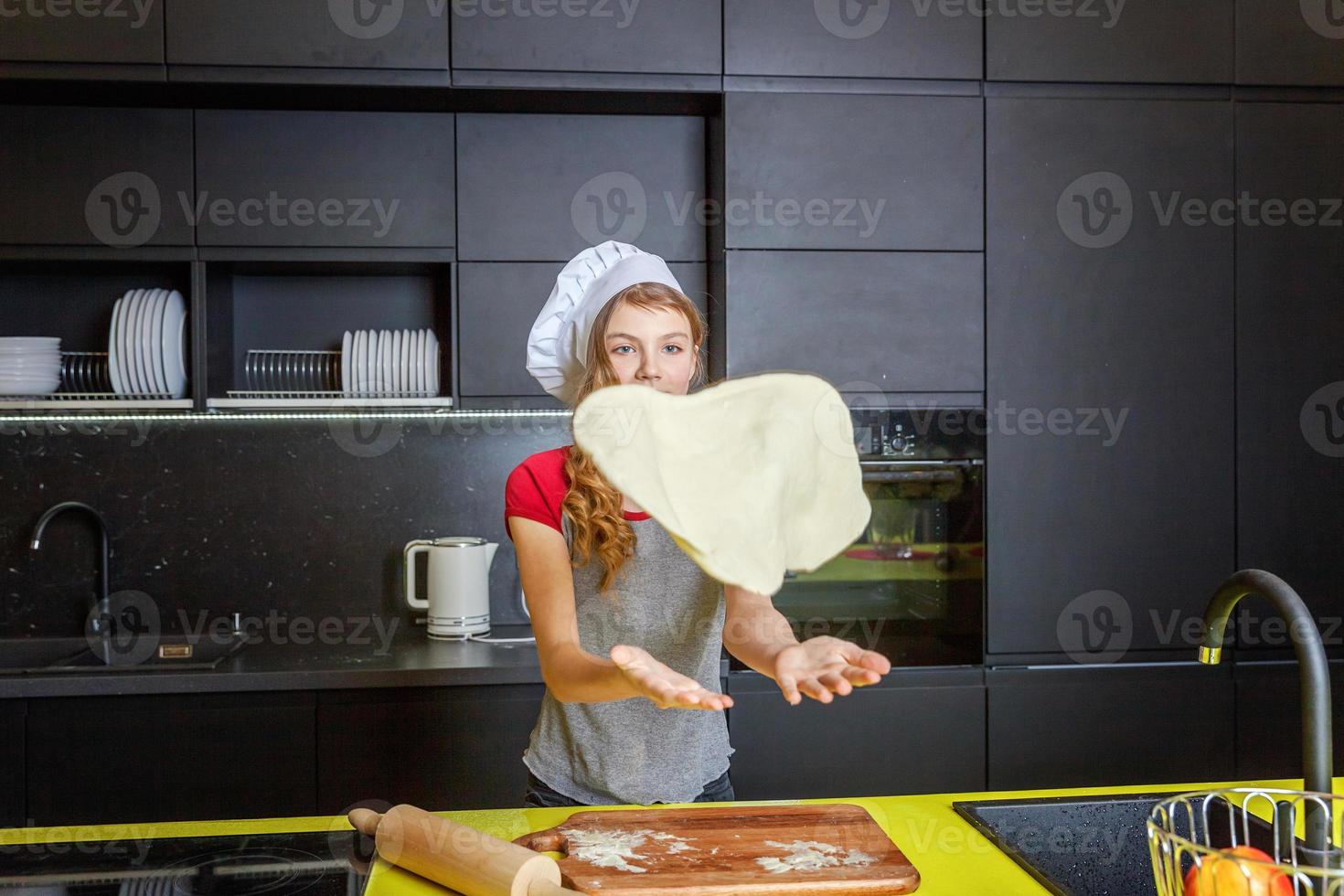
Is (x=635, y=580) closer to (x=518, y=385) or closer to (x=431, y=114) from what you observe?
(x=518, y=385)

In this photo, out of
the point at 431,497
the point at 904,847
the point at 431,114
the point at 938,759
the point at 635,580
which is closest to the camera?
the point at 904,847

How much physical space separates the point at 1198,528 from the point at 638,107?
1.61 metres

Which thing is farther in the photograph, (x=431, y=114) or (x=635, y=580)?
(x=431, y=114)

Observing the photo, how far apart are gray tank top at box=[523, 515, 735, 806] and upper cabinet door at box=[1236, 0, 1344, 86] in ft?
6.17

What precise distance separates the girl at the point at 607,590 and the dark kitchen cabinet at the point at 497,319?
974 millimetres

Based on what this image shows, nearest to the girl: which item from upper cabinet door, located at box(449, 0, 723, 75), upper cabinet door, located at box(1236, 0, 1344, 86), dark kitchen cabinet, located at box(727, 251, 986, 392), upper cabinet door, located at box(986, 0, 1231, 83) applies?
dark kitchen cabinet, located at box(727, 251, 986, 392)

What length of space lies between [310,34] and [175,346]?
786 mm

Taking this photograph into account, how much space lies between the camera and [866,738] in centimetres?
237

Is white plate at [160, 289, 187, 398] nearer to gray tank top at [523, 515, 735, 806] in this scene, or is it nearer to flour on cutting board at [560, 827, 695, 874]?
gray tank top at [523, 515, 735, 806]

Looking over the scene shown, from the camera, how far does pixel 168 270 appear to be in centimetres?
268

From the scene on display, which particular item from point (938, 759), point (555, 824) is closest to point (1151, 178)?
point (938, 759)

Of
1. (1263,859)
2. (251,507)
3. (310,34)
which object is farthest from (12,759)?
(1263,859)

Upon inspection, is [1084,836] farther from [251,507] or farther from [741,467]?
[251,507]

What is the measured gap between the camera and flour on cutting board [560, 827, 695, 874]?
106 centimetres
